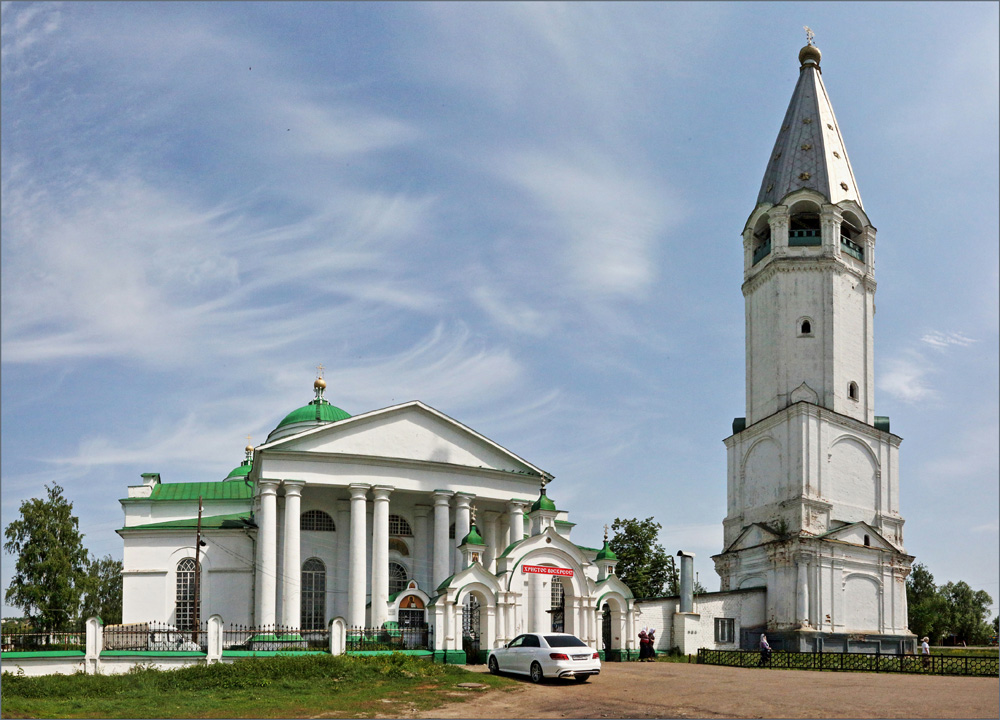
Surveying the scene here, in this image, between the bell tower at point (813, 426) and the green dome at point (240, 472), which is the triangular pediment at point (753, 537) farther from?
the green dome at point (240, 472)

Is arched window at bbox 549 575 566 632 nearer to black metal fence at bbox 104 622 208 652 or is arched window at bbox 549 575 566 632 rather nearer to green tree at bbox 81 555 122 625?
black metal fence at bbox 104 622 208 652

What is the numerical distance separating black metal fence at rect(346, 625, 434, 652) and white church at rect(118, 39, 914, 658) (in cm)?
139

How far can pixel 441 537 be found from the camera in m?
39.9

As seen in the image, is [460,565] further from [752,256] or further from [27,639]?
[752,256]

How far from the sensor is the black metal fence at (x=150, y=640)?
31.0 metres

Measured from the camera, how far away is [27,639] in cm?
3114

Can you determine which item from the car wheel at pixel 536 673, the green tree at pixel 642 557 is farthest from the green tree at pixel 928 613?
the car wheel at pixel 536 673

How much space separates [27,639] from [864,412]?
119 ft

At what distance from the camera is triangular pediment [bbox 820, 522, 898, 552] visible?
42719 millimetres

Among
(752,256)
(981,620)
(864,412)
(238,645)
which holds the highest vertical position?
(752,256)

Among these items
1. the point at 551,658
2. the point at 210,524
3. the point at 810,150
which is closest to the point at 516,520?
the point at 210,524

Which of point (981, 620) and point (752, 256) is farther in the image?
point (981, 620)

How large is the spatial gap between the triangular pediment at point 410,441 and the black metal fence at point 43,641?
1023 centimetres

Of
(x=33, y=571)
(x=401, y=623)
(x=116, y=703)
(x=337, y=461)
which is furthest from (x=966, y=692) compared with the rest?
(x=33, y=571)
